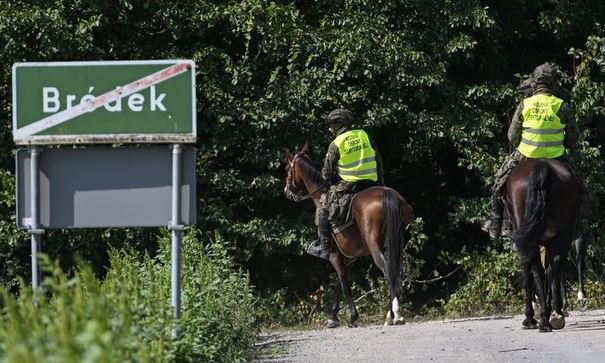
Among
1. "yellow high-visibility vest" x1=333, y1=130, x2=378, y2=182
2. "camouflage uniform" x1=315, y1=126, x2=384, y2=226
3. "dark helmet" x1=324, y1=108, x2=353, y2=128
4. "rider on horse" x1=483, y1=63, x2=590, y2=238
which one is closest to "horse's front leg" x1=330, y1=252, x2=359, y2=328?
"camouflage uniform" x1=315, y1=126, x2=384, y2=226

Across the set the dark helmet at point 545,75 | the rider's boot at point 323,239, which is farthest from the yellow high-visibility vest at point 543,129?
the rider's boot at point 323,239

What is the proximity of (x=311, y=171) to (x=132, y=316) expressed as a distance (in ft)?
32.4

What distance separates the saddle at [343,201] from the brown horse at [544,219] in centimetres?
279

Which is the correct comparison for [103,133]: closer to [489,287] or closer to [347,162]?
[347,162]

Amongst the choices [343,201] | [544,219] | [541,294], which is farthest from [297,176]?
[541,294]

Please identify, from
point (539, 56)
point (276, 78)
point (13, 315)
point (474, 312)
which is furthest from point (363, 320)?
point (13, 315)

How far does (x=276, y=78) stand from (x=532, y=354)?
8.94 meters

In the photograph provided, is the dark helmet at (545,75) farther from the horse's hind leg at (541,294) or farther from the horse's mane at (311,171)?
the horse's mane at (311,171)

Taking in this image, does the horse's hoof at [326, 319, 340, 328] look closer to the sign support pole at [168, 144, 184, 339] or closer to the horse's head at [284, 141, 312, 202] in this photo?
the horse's head at [284, 141, 312, 202]

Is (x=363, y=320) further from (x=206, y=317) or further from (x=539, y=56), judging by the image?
(x=206, y=317)

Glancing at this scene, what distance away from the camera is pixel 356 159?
16.0m

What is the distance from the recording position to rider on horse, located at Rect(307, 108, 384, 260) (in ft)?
52.6

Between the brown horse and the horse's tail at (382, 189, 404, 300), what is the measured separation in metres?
1.94

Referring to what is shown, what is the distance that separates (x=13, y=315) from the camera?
252 inches
